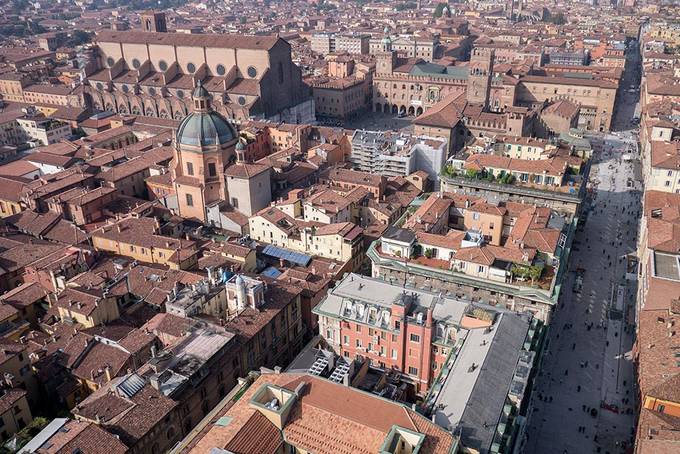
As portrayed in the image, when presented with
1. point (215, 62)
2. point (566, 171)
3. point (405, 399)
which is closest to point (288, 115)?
point (215, 62)

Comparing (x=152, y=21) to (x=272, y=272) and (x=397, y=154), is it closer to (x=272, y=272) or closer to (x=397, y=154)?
(x=397, y=154)

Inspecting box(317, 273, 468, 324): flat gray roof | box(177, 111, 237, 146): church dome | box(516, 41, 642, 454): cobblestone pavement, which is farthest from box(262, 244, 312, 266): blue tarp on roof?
box(516, 41, 642, 454): cobblestone pavement

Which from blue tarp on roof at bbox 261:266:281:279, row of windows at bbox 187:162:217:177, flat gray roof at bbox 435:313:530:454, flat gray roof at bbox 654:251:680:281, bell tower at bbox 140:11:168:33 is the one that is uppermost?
bell tower at bbox 140:11:168:33

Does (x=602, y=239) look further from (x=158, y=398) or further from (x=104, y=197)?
(x=104, y=197)

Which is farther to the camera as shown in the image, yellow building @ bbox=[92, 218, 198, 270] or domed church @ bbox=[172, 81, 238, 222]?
domed church @ bbox=[172, 81, 238, 222]

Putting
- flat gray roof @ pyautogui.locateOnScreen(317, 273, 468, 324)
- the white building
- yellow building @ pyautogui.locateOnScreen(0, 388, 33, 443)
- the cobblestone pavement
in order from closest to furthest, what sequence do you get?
yellow building @ pyautogui.locateOnScreen(0, 388, 33, 443) < flat gray roof @ pyautogui.locateOnScreen(317, 273, 468, 324) < the cobblestone pavement < the white building

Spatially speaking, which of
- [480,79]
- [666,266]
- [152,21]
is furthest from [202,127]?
[152,21]

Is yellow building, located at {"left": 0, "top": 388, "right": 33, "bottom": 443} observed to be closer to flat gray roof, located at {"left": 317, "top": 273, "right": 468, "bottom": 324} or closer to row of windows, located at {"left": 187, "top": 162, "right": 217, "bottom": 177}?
flat gray roof, located at {"left": 317, "top": 273, "right": 468, "bottom": 324}
